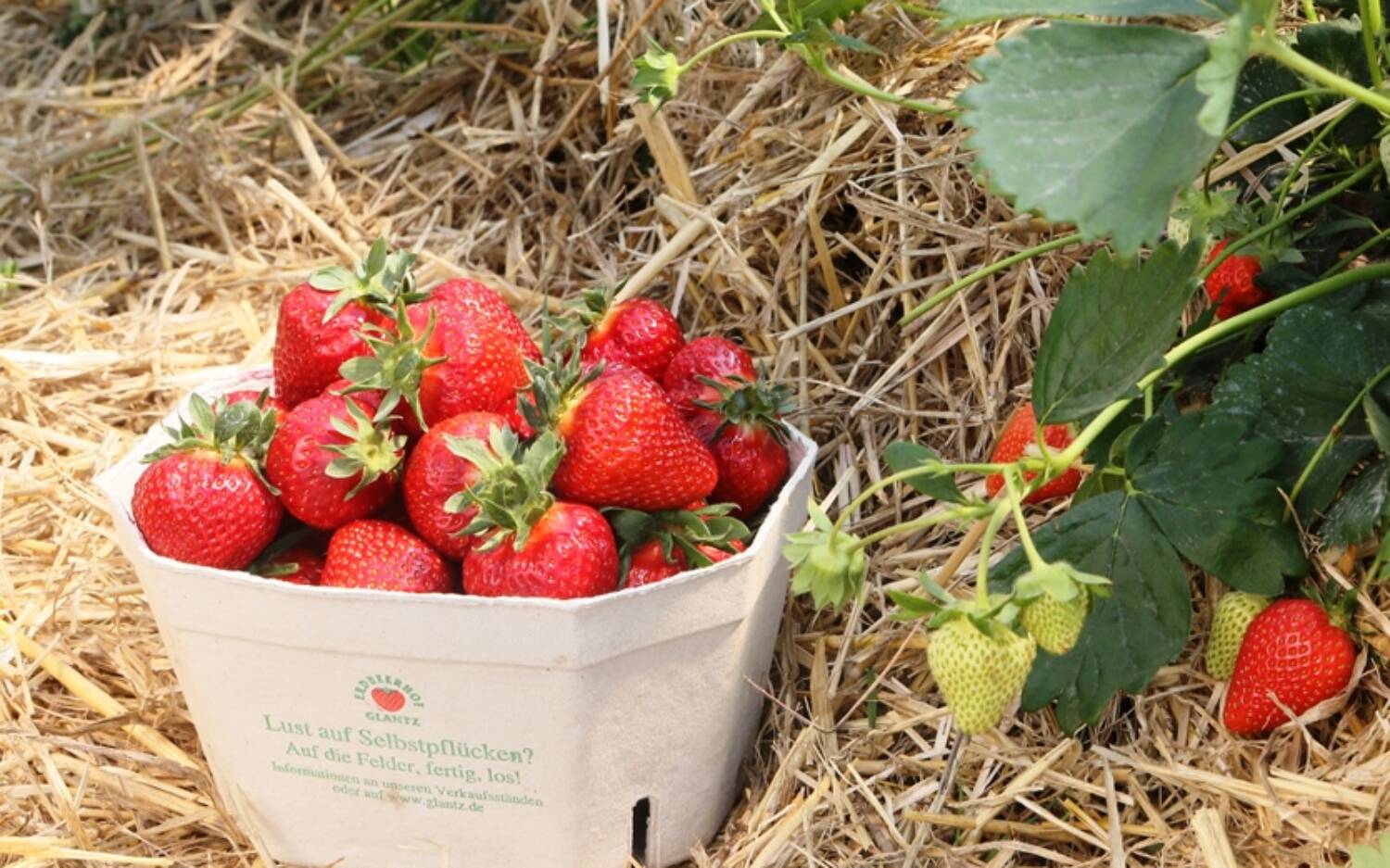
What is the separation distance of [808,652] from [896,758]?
0.15 meters

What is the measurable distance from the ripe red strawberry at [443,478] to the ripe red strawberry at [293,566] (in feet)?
0.31

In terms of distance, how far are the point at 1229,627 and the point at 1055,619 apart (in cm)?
27

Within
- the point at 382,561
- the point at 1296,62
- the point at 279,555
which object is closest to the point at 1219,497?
the point at 1296,62

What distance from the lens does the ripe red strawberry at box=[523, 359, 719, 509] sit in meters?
1.06

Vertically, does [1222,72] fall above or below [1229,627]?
above

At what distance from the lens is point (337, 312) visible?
114 centimetres

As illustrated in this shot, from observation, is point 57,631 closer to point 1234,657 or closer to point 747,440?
point 747,440

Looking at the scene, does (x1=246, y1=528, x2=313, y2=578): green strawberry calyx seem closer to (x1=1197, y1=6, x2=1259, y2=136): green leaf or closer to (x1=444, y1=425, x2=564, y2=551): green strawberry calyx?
(x1=444, y1=425, x2=564, y2=551): green strawberry calyx

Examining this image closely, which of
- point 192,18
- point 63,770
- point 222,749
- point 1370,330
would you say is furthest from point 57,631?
point 192,18

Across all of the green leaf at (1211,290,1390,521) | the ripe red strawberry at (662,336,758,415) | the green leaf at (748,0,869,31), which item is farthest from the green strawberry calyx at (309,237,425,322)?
the green leaf at (1211,290,1390,521)

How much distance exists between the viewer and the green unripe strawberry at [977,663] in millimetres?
858

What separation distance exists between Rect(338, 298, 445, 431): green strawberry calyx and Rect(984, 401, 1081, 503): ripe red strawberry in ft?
1.40

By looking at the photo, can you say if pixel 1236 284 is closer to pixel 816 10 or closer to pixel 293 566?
pixel 816 10

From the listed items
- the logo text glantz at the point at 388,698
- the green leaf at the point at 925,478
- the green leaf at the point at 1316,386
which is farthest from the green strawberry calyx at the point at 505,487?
the green leaf at the point at 1316,386
